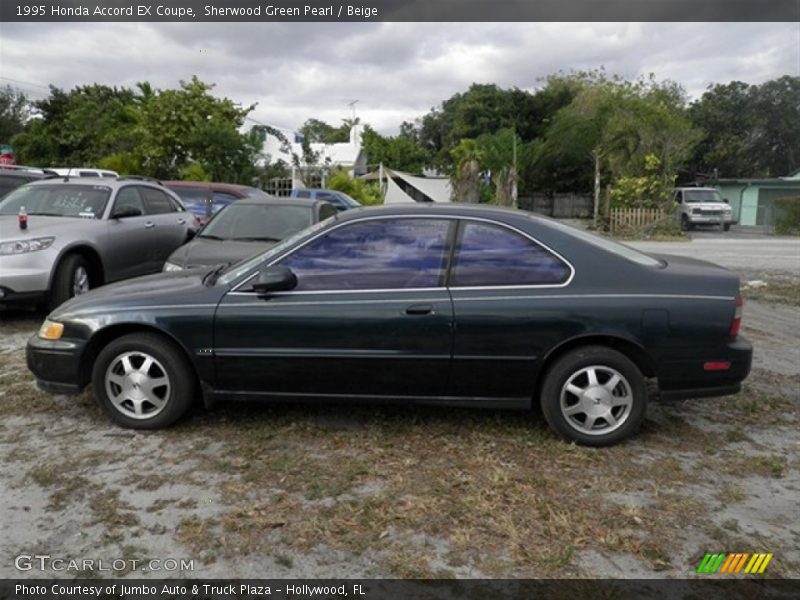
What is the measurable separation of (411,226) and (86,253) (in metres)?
4.86

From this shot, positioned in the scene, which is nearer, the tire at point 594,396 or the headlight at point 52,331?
the tire at point 594,396

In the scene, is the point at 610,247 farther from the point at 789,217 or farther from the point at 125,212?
the point at 789,217

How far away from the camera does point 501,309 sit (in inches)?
148

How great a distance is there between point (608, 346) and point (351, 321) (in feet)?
5.32

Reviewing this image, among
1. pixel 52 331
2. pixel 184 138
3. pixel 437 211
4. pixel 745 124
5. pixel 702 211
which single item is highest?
pixel 745 124

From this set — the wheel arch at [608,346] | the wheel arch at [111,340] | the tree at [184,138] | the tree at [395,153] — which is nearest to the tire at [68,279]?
the wheel arch at [111,340]

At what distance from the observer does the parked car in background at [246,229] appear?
660 cm

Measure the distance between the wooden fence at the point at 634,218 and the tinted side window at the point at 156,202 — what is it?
57.9 feet

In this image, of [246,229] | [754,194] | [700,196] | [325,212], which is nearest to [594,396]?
[246,229]

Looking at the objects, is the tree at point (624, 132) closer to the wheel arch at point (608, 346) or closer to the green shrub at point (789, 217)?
the green shrub at point (789, 217)

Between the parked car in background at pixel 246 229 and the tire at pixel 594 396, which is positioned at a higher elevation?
the parked car in background at pixel 246 229

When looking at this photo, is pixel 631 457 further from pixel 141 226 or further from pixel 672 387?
pixel 141 226

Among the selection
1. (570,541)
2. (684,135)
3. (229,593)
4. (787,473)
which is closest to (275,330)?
(229,593)

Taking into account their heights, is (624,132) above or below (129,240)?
above
